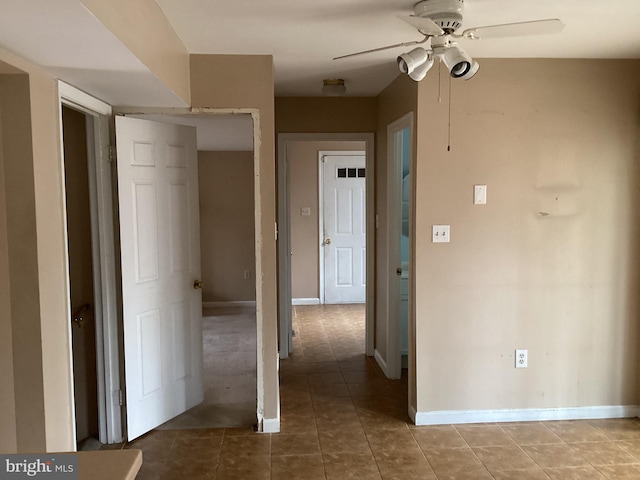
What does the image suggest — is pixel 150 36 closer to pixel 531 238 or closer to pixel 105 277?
pixel 105 277

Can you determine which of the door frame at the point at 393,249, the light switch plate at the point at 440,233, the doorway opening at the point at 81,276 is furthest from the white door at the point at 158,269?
the light switch plate at the point at 440,233

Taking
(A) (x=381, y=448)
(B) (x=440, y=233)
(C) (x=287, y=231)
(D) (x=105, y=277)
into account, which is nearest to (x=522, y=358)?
(B) (x=440, y=233)

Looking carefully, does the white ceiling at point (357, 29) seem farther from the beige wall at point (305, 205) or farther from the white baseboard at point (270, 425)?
the beige wall at point (305, 205)

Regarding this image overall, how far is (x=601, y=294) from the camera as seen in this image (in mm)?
3379

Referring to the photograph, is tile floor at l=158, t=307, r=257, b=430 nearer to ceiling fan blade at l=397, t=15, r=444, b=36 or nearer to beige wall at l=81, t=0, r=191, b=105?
beige wall at l=81, t=0, r=191, b=105

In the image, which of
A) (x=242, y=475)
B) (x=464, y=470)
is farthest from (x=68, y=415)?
(x=464, y=470)

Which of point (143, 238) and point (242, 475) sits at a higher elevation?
point (143, 238)

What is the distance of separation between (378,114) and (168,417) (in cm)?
290

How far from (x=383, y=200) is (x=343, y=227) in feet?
9.06

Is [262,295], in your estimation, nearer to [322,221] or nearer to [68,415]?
[68,415]

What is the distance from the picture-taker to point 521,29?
207cm

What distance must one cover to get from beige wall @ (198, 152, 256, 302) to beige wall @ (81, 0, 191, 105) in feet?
12.4

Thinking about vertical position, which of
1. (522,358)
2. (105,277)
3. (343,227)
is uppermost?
(343,227)

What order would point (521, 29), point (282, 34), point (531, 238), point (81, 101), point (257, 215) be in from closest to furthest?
1. point (521, 29)
2. point (81, 101)
3. point (282, 34)
4. point (257, 215)
5. point (531, 238)
